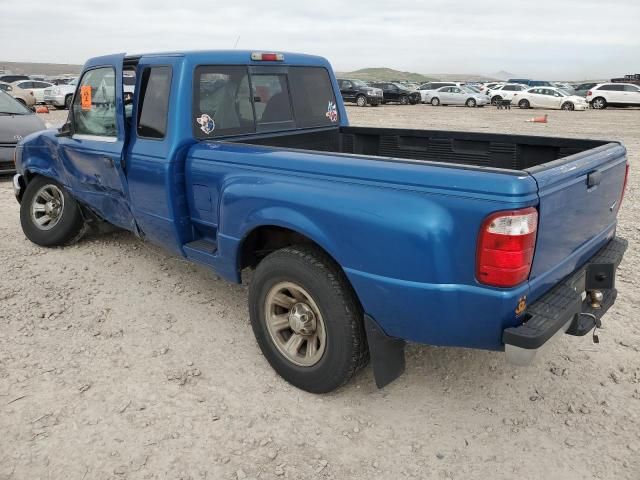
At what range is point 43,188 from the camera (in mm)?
5402

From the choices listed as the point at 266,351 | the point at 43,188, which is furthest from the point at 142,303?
the point at 43,188

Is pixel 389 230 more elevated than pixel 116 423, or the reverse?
pixel 389 230

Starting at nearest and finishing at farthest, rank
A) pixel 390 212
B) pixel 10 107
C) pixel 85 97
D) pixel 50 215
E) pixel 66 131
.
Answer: pixel 390 212 → pixel 85 97 → pixel 66 131 → pixel 50 215 → pixel 10 107

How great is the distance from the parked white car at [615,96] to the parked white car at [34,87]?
2881 centimetres

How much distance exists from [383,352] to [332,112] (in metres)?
2.78

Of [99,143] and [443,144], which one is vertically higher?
[99,143]

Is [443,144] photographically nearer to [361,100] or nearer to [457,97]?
[361,100]

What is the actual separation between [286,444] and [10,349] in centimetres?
216

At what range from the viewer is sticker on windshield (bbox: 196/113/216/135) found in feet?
12.3

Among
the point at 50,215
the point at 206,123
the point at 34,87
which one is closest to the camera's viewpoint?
the point at 206,123

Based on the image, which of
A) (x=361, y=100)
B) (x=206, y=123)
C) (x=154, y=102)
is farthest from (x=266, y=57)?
(x=361, y=100)

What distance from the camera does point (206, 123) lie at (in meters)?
3.78

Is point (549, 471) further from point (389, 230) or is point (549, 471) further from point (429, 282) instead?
point (389, 230)

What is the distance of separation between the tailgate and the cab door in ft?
10.1
